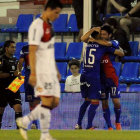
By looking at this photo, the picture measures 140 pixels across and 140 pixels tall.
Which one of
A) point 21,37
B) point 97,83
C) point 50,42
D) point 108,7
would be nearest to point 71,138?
point 50,42

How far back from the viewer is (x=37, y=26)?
5656 mm

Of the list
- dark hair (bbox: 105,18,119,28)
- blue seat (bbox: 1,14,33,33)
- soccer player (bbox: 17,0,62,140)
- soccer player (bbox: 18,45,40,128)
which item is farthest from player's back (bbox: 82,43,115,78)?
blue seat (bbox: 1,14,33,33)

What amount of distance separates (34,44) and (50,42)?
20 cm

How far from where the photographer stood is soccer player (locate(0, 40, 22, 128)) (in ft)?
30.6

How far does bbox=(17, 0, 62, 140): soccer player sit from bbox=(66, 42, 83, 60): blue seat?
29.6 feet

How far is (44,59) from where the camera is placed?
18.6 ft

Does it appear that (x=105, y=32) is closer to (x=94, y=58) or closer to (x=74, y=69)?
(x=94, y=58)

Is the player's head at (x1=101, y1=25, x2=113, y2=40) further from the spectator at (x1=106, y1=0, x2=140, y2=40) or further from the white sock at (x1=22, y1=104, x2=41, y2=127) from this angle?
the spectator at (x1=106, y1=0, x2=140, y2=40)

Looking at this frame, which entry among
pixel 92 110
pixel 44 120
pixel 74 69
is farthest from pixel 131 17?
pixel 44 120

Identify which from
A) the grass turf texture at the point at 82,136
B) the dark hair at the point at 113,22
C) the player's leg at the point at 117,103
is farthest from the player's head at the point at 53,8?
the dark hair at the point at 113,22

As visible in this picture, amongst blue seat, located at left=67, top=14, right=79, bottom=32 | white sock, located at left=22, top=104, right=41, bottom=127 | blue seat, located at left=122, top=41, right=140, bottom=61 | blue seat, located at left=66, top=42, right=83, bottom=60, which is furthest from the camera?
blue seat, located at left=67, top=14, right=79, bottom=32

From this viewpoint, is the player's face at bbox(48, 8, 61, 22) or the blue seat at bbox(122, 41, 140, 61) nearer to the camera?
the player's face at bbox(48, 8, 61, 22)

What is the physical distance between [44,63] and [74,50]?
9323mm

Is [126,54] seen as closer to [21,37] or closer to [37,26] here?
[21,37]
